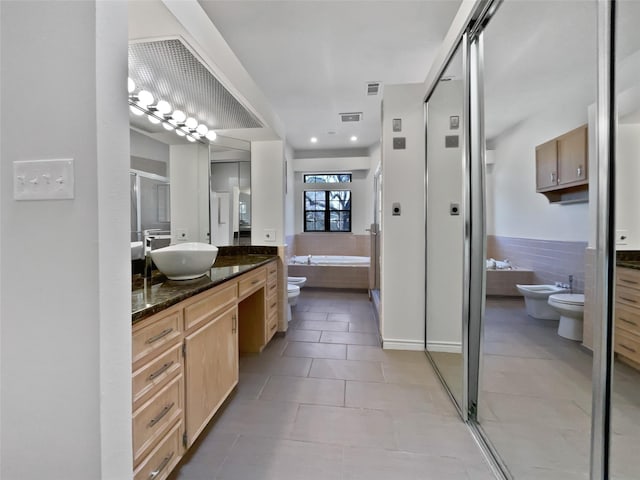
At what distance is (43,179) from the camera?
761 mm

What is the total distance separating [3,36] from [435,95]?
2.63 metres

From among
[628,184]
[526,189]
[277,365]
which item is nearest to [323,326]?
[277,365]

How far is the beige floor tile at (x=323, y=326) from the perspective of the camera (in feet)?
10.7

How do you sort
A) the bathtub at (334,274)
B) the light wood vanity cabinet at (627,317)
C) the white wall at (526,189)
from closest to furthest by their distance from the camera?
the light wood vanity cabinet at (627,317), the white wall at (526,189), the bathtub at (334,274)

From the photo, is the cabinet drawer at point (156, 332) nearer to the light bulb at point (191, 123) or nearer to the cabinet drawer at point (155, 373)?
the cabinet drawer at point (155, 373)

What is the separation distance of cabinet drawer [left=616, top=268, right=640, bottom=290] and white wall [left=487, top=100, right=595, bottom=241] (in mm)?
292

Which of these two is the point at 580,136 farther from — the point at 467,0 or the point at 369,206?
the point at 369,206

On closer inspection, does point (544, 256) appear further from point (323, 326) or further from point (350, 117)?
point (350, 117)

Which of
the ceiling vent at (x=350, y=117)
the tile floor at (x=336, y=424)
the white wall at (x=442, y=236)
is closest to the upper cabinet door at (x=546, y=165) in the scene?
the white wall at (x=442, y=236)

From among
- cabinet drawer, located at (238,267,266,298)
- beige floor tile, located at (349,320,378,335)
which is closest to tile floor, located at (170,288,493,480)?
beige floor tile, located at (349,320,378,335)

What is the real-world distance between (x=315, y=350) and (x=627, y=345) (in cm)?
219

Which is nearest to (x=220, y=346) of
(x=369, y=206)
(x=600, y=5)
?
(x=600, y=5)

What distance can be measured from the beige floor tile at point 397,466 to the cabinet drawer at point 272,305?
1.47 meters

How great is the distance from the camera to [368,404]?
188cm
